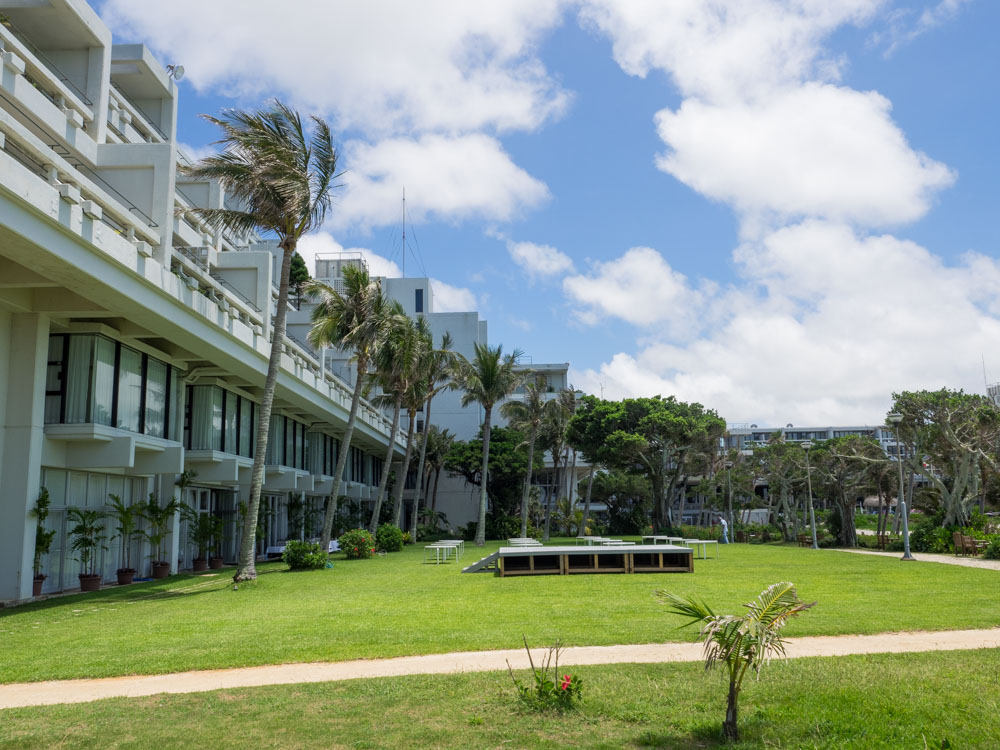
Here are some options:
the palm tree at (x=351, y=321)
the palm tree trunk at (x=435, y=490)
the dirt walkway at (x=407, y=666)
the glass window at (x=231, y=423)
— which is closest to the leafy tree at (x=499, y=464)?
the palm tree trunk at (x=435, y=490)

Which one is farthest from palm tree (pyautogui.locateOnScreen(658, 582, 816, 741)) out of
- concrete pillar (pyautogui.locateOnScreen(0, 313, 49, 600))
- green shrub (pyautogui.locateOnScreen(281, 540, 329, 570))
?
green shrub (pyautogui.locateOnScreen(281, 540, 329, 570))

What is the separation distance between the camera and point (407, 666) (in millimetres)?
9055

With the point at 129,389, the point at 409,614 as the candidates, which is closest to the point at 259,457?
the point at 129,389

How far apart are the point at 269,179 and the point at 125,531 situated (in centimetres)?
1035

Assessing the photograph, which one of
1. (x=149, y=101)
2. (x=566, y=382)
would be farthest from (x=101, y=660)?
(x=566, y=382)

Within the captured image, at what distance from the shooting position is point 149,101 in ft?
96.3

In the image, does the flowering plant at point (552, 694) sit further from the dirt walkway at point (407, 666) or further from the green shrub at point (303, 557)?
the green shrub at point (303, 557)

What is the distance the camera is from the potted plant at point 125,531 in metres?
21.5

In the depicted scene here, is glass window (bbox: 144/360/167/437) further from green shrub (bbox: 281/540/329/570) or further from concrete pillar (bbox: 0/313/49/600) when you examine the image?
green shrub (bbox: 281/540/329/570)

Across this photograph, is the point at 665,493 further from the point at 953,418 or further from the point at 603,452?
the point at 953,418

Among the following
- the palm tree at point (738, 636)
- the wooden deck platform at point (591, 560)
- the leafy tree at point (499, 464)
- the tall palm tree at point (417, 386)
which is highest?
the tall palm tree at point (417, 386)

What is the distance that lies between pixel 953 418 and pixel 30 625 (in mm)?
32017

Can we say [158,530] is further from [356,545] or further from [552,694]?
[552,694]

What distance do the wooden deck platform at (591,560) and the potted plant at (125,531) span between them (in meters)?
10.2
